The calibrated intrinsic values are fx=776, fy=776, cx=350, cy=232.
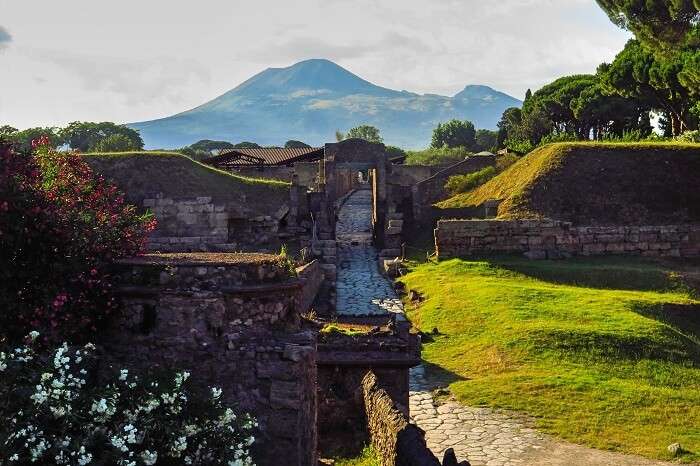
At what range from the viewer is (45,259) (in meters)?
6.41

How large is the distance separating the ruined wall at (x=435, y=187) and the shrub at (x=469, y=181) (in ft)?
1.42

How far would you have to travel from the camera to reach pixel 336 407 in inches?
430

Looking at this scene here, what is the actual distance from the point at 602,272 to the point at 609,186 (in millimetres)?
6682

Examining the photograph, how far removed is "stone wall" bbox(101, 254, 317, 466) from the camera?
664 centimetres

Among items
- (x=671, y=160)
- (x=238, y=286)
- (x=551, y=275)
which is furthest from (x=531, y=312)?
(x=671, y=160)

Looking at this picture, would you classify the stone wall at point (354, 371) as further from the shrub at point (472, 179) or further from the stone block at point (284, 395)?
the shrub at point (472, 179)

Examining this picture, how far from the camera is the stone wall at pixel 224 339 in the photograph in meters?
6.64

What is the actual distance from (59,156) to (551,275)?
1617 centimetres

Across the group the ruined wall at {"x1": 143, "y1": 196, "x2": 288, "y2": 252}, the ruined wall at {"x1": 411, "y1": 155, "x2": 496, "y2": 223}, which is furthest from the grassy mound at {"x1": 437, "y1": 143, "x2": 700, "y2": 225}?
the ruined wall at {"x1": 143, "y1": 196, "x2": 288, "y2": 252}

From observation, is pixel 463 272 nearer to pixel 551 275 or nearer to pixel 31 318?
pixel 551 275

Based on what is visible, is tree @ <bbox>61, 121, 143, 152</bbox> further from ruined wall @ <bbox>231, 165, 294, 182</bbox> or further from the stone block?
the stone block

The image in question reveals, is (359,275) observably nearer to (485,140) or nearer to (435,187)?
(435,187)

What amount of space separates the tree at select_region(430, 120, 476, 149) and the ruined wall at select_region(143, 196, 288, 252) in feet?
253

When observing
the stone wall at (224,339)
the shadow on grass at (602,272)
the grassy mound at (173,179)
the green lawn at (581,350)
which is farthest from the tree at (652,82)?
the stone wall at (224,339)
